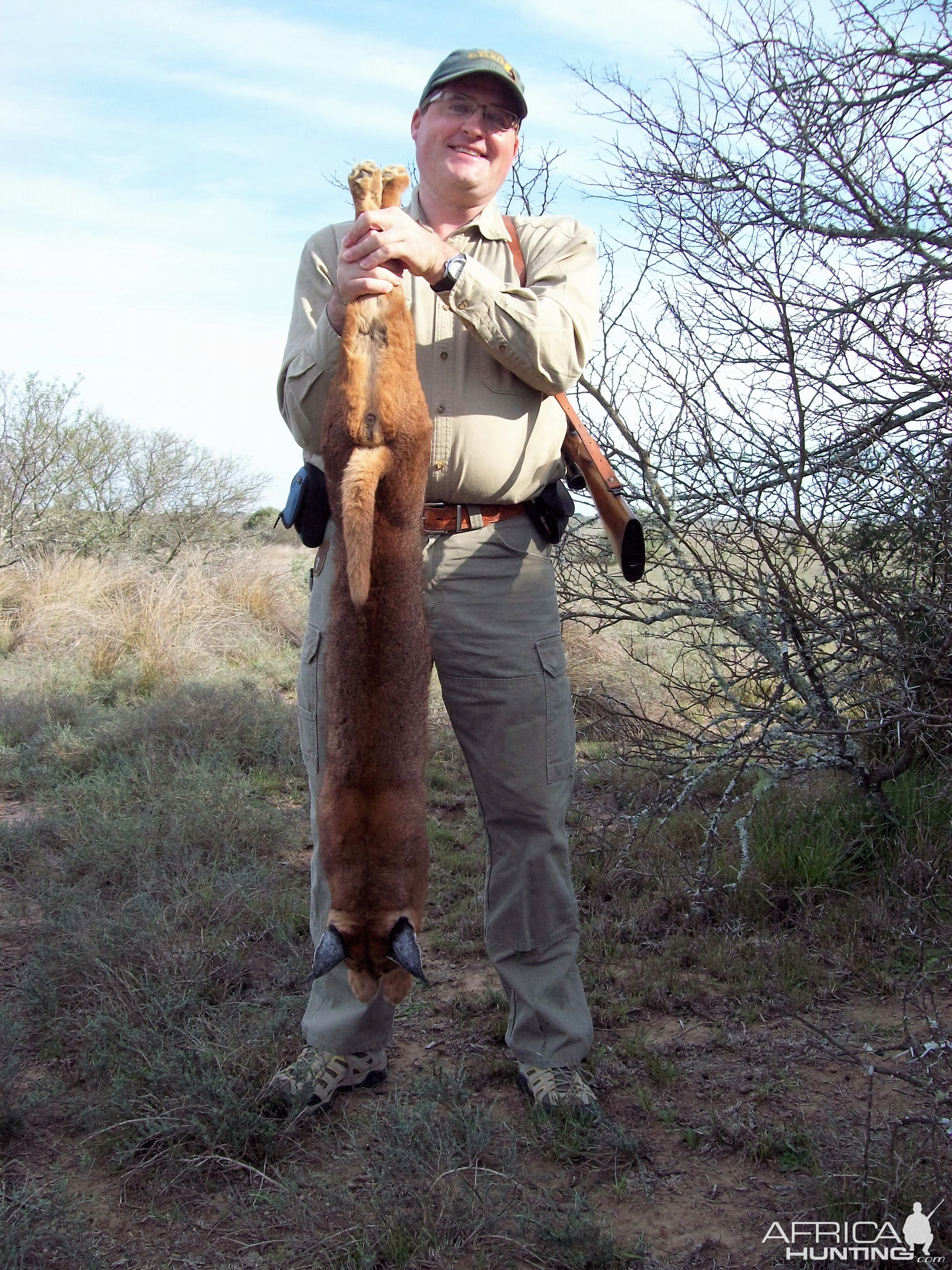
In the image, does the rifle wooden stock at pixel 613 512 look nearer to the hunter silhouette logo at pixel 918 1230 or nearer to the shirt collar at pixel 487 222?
the shirt collar at pixel 487 222

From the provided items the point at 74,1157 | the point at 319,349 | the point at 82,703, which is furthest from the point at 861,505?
the point at 82,703

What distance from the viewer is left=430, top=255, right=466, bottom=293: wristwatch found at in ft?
9.19

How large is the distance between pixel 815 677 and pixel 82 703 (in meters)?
6.83

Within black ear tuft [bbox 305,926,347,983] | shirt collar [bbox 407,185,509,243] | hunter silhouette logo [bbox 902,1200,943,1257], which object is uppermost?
shirt collar [bbox 407,185,509,243]

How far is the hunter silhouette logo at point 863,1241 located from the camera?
248 centimetres

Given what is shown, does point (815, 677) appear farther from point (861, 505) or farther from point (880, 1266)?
point (880, 1266)

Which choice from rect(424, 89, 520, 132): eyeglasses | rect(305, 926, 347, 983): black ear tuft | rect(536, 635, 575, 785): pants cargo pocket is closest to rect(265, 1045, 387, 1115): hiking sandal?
rect(305, 926, 347, 983): black ear tuft

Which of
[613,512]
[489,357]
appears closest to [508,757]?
[613,512]

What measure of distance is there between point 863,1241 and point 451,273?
2.95 metres

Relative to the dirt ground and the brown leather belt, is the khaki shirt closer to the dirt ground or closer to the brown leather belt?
the brown leather belt

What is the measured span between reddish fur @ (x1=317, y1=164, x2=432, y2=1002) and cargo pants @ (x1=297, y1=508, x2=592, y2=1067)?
13.6 inches

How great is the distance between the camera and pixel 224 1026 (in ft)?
12.3

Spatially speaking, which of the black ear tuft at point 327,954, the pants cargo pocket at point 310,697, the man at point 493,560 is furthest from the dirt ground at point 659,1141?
the pants cargo pocket at point 310,697

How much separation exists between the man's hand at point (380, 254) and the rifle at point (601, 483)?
0.80m
